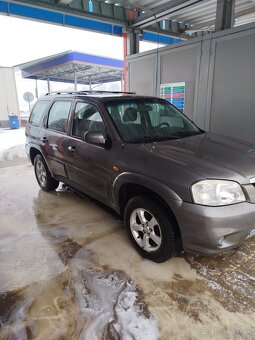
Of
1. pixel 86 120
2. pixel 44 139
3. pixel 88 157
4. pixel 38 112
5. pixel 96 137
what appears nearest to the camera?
pixel 96 137

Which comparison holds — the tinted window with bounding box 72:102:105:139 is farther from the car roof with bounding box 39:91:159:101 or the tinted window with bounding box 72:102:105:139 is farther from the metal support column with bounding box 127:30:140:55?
the metal support column with bounding box 127:30:140:55

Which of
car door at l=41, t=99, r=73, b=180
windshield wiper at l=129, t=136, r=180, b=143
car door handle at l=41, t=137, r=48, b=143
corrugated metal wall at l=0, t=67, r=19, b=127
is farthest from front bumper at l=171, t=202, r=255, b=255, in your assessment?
corrugated metal wall at l=0, t=67, r=19, b=127

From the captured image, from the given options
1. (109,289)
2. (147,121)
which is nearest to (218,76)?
(147,121)

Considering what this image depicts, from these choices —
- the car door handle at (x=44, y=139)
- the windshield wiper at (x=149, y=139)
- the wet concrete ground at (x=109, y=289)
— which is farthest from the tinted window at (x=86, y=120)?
the wet concrete ground at (x=109, y=289)

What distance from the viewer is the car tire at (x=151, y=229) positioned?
97.3 inches

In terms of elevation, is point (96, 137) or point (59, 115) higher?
point (59, 115)

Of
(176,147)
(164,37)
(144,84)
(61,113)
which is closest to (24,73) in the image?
(164,37)

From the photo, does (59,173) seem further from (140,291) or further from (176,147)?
(140,291)

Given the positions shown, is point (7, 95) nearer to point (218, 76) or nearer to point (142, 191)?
point (218, 76)

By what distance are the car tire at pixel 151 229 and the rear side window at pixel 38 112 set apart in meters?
2.72

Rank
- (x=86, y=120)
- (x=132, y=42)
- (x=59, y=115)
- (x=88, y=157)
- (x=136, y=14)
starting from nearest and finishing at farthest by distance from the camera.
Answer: (x=88, y=157) < (x=86, y=120) < (x=59, y=115) < (x=136, y=14) < (x=132, y=42)

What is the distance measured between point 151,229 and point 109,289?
2.29 feet

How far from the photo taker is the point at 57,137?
3.99 meters

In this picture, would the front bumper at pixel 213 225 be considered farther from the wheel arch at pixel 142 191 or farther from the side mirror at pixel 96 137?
the side mirror at pixel 96 137
